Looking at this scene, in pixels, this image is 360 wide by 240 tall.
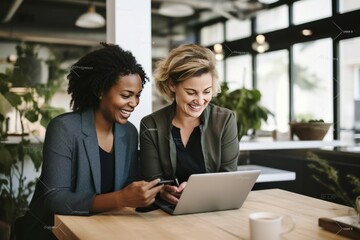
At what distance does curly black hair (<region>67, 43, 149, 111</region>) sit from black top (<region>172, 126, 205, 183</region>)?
0.31m

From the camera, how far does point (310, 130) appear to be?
5.97 ft

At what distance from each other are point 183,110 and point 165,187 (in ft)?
1.16

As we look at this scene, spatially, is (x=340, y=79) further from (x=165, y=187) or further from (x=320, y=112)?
(x=165, y=187)

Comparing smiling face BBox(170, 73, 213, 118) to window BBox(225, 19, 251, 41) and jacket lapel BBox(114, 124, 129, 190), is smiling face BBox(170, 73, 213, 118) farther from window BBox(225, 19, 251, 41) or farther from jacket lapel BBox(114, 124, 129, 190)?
window BBox(225, 19, 251, 41)

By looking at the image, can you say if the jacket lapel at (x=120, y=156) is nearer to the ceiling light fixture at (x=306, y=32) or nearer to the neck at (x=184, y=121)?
the neck at (x=184, y=121)

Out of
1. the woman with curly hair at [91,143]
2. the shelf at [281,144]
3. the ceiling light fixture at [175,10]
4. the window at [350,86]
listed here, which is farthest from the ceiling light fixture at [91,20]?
the window at [350,86]

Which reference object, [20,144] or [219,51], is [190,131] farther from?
[20,144]

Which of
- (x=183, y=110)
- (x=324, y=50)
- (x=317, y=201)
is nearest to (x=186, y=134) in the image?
(x=183, y=110)

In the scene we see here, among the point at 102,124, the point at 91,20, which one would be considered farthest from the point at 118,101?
the point at 91,20

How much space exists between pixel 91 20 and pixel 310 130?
4.88 feet

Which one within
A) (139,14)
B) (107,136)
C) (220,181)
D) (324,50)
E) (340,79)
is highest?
(139,14)

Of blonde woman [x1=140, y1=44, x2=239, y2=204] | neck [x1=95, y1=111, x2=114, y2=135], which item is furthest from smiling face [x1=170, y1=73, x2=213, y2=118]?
neck [x1=95, y1=111, x2=114, y2=135]

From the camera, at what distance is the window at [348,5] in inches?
61.5

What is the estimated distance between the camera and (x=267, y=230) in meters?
0.96
